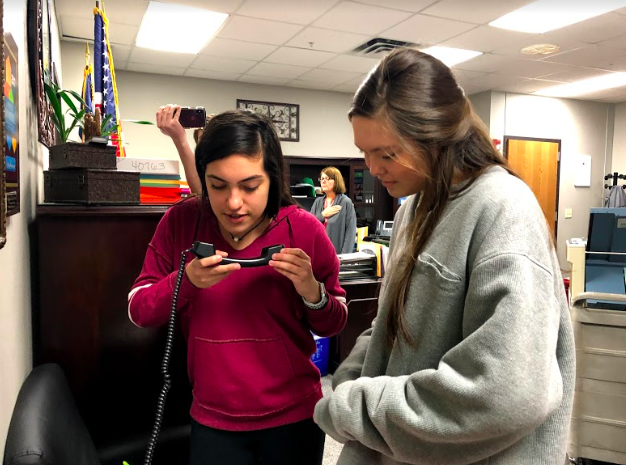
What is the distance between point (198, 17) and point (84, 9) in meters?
0.88

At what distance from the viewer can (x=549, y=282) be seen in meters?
0.66

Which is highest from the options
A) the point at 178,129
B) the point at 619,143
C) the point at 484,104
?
the point at 484,104

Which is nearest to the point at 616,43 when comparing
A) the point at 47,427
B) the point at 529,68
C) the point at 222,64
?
the point at 529,68

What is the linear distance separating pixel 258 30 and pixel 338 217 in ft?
6.12

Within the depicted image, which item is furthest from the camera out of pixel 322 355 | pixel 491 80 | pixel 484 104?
pixel 484 104

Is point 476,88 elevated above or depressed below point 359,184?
above

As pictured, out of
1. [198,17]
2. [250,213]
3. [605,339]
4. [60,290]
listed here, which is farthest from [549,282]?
[198,17]

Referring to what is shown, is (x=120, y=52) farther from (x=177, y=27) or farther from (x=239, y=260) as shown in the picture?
(x=239, y=260)

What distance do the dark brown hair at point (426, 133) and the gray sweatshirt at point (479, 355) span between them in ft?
0.09

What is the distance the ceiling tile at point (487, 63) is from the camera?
5.20 m

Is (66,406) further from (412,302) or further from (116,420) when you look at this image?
(412,302)

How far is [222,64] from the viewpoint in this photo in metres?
5.50

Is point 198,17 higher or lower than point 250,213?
higher

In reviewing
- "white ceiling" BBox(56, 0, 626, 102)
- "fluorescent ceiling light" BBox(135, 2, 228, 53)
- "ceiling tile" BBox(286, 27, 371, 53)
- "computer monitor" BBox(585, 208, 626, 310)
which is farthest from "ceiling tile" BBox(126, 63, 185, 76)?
"computer monitor" BBox(585, 208, 626, 310)
